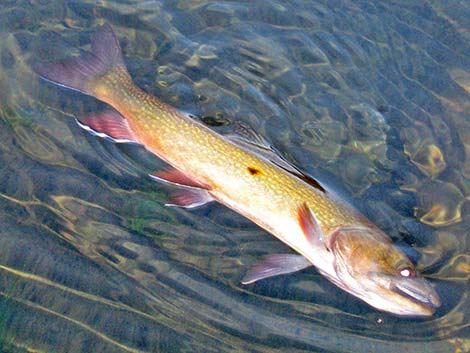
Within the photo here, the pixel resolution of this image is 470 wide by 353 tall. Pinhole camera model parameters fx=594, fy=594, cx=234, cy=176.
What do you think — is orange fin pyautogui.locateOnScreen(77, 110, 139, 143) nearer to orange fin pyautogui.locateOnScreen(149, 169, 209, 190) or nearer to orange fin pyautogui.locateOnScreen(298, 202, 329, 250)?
orange fin pyautogui.locateOnScreen(149, 169, 209, 190)

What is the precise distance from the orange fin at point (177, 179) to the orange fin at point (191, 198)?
2.7 inches

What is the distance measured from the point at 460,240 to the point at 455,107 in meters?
1.74

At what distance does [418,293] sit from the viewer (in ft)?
13.6

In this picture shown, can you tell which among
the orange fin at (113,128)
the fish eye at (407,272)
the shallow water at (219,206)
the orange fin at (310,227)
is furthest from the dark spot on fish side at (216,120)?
the fish eye at (407,272)

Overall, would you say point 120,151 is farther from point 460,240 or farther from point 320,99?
point 460,240

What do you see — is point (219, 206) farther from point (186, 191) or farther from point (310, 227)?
point (310, 227)

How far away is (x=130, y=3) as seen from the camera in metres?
6.45

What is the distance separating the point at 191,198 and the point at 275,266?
899 millimetres

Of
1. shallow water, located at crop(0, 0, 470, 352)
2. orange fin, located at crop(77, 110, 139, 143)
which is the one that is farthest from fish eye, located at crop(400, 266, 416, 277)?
orange fin, located at crop(77, 110, 139, 143)

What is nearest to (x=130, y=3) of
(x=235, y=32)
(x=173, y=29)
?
(x=173, y=29)

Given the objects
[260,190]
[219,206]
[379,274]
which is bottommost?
[219,206]

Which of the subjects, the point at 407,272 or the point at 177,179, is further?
the point at 177,179

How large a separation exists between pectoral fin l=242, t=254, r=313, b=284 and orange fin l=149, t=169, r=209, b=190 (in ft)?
2.52

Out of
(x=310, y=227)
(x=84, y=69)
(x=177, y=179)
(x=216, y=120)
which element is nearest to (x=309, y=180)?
(x=310, y=227)
